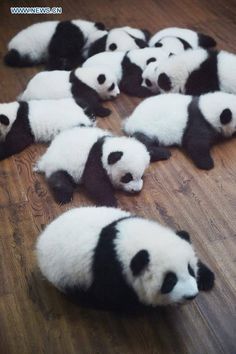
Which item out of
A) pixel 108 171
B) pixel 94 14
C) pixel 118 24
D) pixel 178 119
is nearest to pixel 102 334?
pixel 108 171

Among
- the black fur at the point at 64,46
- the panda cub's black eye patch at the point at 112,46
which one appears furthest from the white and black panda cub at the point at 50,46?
the panda cub's black eye patch at the point at 112,46

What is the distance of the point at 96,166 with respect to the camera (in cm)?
260

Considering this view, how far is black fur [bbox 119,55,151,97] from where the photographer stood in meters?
3.51

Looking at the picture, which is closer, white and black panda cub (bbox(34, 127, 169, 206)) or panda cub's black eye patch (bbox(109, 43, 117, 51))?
white and black panda cub (bbox(34, 127, 169, 206))

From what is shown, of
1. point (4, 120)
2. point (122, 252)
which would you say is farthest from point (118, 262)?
point (4, 120)

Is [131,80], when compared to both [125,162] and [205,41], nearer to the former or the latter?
[205,41]

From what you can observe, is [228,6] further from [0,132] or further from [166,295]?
[166,295]

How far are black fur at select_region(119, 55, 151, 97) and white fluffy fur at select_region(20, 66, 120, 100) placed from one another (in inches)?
5.3

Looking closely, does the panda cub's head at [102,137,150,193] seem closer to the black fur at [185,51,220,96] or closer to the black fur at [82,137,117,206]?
the black fur at [82,137,117,206]

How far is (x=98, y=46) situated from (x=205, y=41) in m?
0.95

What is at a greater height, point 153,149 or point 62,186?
point 153,149

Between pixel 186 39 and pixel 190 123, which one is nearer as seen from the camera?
pixel 190 123

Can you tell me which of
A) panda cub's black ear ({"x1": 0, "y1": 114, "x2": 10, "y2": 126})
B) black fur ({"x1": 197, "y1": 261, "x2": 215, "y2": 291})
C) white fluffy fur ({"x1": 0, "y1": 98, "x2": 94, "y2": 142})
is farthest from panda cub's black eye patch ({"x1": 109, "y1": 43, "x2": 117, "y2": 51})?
black fur ({"x1": 197, "y1": 261, "x2": 215, "y2": 291})

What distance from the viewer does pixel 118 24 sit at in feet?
15.4
